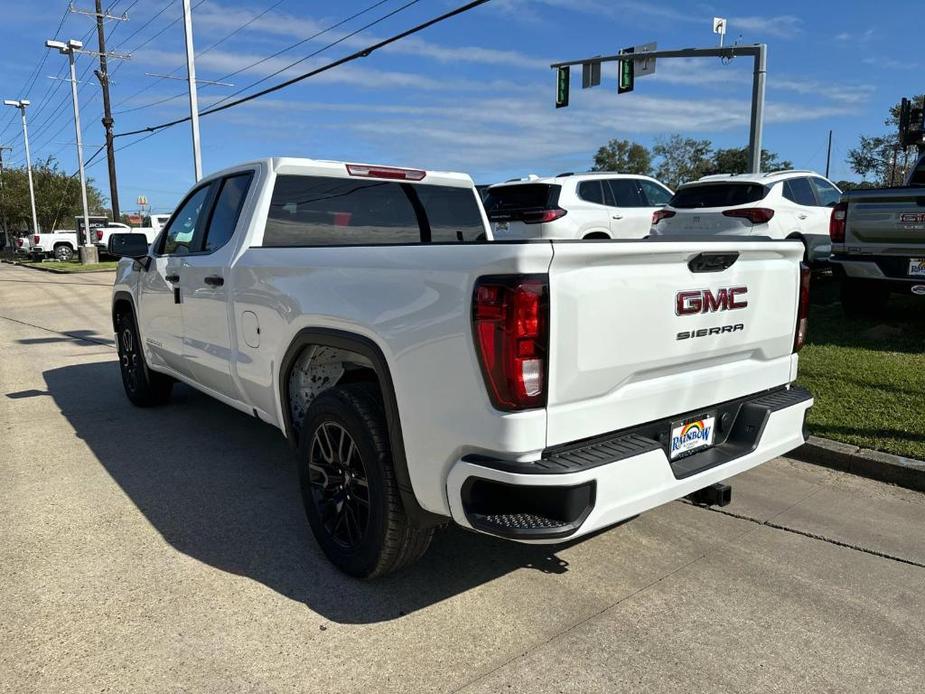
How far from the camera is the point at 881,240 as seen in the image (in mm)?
7141

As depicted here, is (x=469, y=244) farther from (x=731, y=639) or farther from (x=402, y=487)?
(x=731, y=639)

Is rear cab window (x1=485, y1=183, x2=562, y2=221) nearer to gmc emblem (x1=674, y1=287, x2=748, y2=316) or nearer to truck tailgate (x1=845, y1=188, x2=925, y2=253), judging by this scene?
truck tailgate (x1=845, y1=188, x2=925, y2=253)

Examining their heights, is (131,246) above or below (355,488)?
above

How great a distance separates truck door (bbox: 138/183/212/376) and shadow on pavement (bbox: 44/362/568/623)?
23.7 inches

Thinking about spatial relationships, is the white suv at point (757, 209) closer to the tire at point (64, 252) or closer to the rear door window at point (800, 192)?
the rear door window at point (800, 192)

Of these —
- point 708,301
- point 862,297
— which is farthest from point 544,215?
point 708,301

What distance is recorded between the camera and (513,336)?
232 cm

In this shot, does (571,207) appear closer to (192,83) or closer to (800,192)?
(800,192)

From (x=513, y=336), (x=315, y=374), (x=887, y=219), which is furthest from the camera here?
(x=887, y=219)

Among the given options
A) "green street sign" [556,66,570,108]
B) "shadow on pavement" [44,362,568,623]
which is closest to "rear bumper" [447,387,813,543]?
"shadow on pavement" [44,362,568,623]

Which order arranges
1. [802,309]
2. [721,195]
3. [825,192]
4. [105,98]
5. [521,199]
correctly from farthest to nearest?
[105,98] → [521,199] → [825,192] → [721,195] → [802,309]

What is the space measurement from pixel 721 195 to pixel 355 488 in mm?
8225

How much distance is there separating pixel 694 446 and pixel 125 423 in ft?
15.4

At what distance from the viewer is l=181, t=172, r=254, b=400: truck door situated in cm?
421
